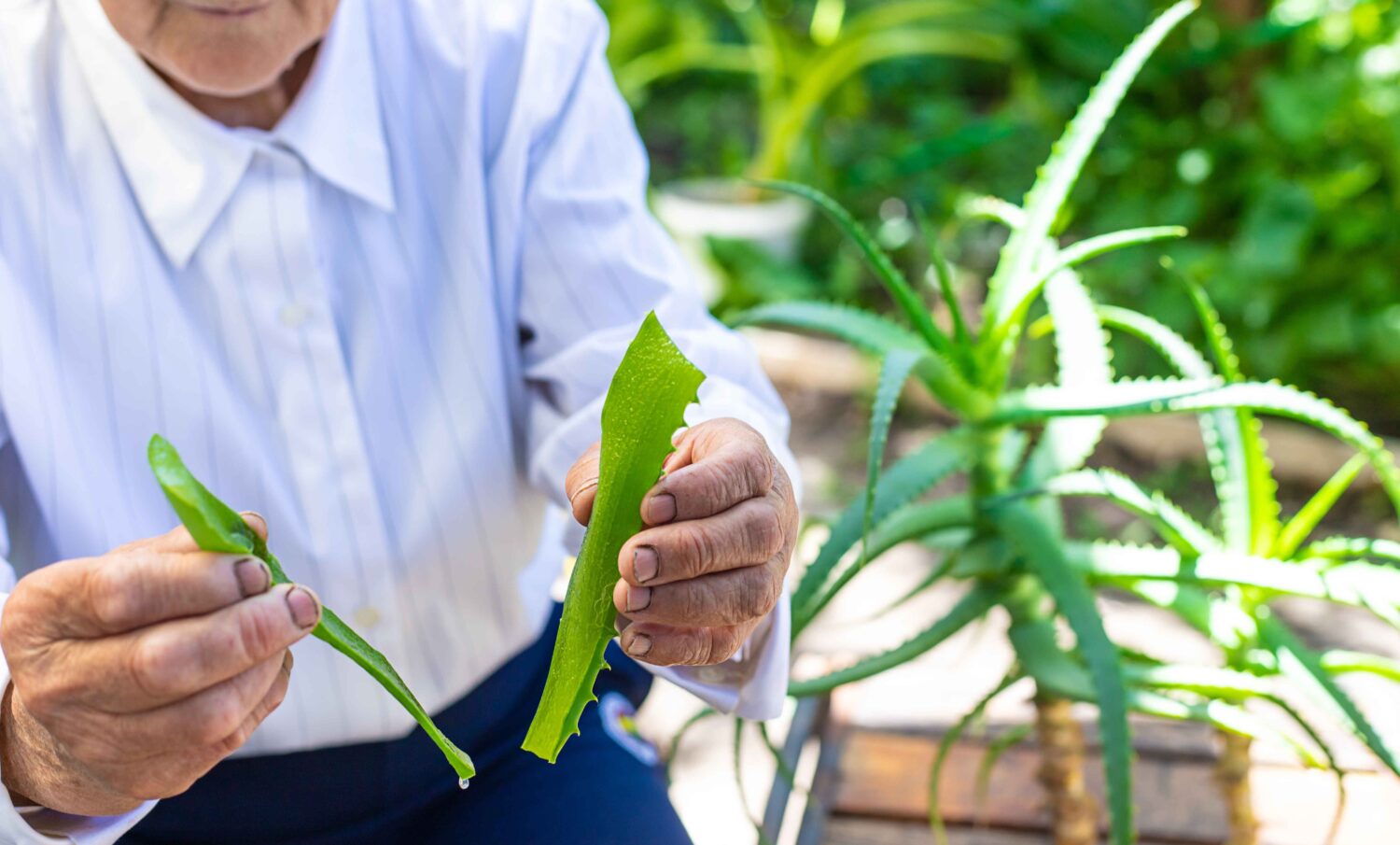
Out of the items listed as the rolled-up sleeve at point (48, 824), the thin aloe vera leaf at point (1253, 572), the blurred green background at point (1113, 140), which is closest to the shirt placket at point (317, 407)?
the rolled-up sleeve at point (48, 824)

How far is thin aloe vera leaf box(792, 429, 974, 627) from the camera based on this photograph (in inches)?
41.7

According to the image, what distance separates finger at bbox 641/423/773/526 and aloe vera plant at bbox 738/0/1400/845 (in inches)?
9.3

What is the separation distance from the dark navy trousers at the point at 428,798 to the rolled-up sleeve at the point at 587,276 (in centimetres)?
22

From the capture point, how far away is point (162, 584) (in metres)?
0.62

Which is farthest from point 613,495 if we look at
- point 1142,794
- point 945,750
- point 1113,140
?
point 1113,140

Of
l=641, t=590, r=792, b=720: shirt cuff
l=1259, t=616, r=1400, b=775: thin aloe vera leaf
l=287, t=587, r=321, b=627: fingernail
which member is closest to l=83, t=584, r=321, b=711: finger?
l=287, t=587, r=321, b=627: fingernail

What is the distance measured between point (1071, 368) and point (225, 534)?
71 cm

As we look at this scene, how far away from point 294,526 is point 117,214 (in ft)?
0.86

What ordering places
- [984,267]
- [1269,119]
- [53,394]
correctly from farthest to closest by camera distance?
[984,267] → [1269,119] → [53,394]

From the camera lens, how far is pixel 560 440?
3.31ft

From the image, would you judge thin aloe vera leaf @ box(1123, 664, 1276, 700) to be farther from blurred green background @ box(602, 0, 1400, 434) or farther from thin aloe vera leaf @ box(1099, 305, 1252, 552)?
blurred green background @ box(602, 0, 1400, 434)

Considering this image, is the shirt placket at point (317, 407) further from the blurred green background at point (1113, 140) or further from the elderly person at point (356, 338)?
the blurred green background at point (1113, 140)

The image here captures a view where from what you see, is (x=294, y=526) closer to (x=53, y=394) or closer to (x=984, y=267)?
(x=53, y=394)

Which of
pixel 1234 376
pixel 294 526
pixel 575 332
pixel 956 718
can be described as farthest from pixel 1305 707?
pixel 294 526
